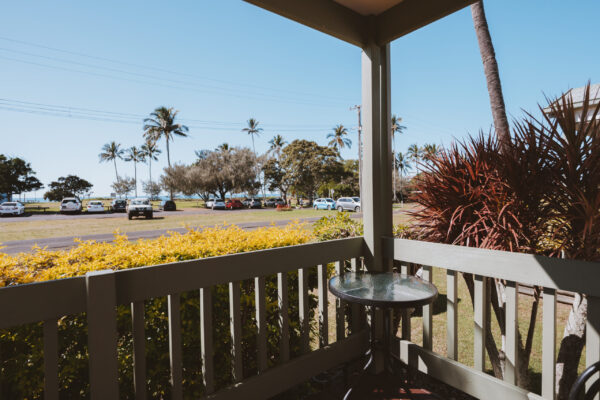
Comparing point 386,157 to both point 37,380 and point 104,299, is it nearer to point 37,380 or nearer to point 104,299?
point 104,299

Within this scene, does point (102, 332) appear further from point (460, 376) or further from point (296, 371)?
point (460, 376)

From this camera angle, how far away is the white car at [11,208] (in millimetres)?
6649

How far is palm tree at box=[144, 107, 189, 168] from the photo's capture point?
28359 mm

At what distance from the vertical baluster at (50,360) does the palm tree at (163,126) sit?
97.9ft

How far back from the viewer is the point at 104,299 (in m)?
1.05

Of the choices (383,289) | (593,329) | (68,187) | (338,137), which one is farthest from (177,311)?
(338,137)

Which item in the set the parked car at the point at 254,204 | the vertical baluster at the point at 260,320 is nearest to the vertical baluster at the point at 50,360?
the vertical baluster at the point at 260,320

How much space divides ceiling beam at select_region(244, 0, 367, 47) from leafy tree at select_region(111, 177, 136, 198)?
63.5ft

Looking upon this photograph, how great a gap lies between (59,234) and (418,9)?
12.0m

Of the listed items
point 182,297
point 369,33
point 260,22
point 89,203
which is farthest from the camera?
point 89,203

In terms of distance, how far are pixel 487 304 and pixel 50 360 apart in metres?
2.10

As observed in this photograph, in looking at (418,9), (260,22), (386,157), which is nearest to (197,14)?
(260,22)

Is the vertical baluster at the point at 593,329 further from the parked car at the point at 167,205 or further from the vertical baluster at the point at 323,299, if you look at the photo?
the parked car at the point at 167,205

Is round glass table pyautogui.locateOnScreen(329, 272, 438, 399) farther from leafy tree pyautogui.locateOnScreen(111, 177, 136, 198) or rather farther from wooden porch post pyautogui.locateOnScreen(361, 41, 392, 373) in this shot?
leafy tree pyautogui.locateOnScreen(111, 177, 136, 198)
